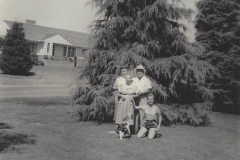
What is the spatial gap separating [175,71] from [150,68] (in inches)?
35.9

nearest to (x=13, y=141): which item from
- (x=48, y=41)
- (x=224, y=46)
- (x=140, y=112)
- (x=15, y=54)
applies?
(x=140, y=112)

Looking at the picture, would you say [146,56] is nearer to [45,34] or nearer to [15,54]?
[15,54]

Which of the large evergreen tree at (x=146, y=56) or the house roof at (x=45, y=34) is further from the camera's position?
the house roof at (x=45, y=34)

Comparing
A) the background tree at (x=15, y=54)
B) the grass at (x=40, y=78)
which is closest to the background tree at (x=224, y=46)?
the grass at (x=40, y=78)

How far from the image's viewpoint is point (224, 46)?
13.8 metres

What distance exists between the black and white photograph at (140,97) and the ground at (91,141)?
2 centimetres

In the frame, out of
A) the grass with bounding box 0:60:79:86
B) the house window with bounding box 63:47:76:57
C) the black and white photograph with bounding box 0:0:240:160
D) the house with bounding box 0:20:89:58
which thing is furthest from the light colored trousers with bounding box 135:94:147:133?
the house window with bounding box 63:47:76:57

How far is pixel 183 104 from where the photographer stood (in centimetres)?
971

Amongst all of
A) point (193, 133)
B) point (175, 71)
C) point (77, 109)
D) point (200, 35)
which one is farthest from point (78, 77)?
point (200, 35)

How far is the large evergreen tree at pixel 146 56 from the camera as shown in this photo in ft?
28.5

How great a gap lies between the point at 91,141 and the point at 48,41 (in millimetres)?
36914

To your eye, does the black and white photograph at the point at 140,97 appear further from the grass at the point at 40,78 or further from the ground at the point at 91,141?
the grass at the point at 40,78

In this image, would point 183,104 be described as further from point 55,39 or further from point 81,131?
point 55,39

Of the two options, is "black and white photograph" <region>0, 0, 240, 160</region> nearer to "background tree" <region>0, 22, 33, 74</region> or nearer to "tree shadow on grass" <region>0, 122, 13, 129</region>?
"tree shadow on grass" <region>0, 122, 13, 129</region>
